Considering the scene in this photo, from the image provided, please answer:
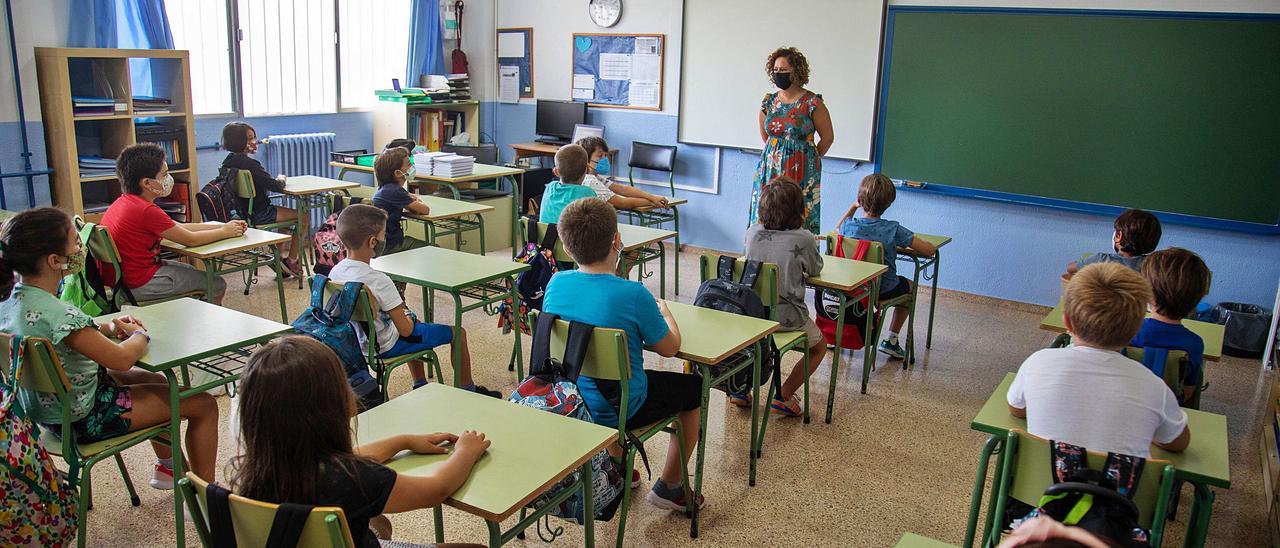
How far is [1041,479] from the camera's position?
199 centimetres

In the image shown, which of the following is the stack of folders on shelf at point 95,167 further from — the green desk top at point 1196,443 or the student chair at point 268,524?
the green desk top at point 1196,443

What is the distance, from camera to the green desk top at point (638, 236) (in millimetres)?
4405

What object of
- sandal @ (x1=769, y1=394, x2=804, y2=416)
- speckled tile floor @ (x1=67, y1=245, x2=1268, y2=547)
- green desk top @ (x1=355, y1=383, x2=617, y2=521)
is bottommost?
speckled tile floor @ (x1=67, y1=245, x2=1268, y2=547)

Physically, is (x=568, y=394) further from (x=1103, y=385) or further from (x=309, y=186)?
(x=309, y=186)

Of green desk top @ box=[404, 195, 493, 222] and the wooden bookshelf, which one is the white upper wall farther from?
green desk top @ box=[404, 195, 493, 222]

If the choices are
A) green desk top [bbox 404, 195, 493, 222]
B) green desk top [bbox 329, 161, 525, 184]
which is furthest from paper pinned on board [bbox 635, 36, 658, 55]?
green desk top [bbox 404, 195, 493, 222]

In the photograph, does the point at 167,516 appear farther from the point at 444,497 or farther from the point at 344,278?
the point at 444,497

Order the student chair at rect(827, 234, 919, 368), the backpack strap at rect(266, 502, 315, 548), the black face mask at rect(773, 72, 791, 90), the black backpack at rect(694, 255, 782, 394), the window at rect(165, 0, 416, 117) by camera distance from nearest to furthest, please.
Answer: the backpack strap at rect(266, 502, 315, 548), the black backpack at rect(694, 255, 782, 394), the student chair at rect(827, 234, 919, 368), the black face mask at rect(773, 72, 791, 90), the window at rect(165, 0, 416, 117)

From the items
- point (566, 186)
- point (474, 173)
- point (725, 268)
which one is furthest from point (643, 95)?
point (725, 268)

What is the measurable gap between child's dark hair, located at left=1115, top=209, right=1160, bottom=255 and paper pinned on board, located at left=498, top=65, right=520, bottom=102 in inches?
227

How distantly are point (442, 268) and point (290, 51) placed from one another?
4344 mm

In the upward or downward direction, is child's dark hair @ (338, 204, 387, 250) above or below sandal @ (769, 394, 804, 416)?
above

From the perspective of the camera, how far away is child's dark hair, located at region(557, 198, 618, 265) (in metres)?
2.62

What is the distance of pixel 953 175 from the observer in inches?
238
